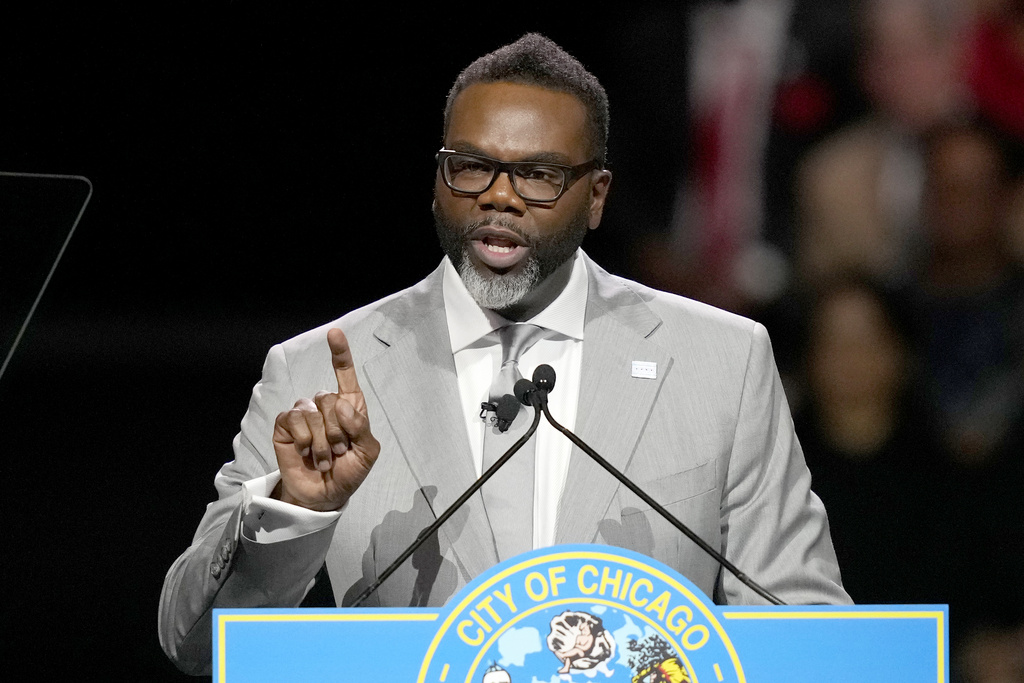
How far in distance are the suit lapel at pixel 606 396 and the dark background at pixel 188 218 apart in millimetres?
620

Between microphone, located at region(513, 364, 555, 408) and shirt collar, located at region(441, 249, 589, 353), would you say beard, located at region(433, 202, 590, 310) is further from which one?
microphone, located at region(513, 364, 555, 408)

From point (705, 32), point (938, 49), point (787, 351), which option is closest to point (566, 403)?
point (787, 351)

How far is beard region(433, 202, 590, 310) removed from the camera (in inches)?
65.4

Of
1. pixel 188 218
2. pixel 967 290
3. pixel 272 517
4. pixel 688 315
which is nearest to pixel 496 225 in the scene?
pixel 688 315

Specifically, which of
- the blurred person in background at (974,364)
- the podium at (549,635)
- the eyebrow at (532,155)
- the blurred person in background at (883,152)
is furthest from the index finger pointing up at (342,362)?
the blurred person in background at (974,364)

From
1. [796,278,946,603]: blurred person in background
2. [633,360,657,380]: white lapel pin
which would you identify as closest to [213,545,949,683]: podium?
[633,360,657,380]: white lapel pin

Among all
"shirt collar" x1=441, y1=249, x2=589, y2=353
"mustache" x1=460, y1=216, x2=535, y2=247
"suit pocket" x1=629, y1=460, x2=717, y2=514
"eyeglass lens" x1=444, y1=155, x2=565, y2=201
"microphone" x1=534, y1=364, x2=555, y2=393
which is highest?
"eyeglass lens" x1=444, y1=155, x2=565, y2=201

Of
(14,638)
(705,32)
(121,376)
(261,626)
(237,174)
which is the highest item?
(705,32)

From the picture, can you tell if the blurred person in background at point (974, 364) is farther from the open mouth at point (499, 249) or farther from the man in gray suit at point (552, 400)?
the open mouth at point (499, 249)

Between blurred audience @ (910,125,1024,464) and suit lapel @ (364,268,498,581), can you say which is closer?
suit lapel @ (364,268,498,581)

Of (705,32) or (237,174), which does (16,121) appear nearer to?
(237,174)

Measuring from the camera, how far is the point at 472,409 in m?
1.65

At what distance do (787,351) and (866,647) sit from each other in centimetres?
140

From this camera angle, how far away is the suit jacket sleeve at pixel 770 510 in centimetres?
155
